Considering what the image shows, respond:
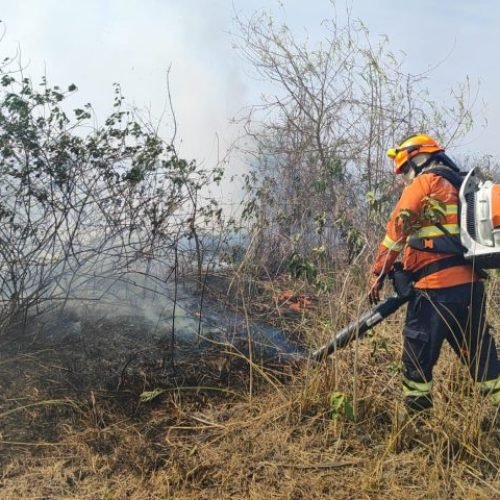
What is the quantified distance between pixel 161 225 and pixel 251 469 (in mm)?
2055

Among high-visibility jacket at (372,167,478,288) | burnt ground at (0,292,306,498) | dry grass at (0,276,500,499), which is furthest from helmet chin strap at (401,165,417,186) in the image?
burnt ground at (0,292,306,498)

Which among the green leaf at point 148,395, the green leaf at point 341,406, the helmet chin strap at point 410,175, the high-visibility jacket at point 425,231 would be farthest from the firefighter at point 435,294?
the green leaf at point 148,395

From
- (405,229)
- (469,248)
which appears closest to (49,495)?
(405,229)

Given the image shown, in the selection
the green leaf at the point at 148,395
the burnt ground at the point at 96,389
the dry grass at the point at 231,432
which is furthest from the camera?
the green leaf at the point at 148,395

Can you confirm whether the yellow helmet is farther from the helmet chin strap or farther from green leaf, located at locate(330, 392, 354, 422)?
green leaf, located at locate(330, 392, 354, 422)

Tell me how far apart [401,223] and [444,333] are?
695 millimetres

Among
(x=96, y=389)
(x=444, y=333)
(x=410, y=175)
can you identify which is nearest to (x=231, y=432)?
(x=96, y=389)

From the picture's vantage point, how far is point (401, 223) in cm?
297

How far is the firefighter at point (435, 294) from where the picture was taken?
Result: 3.07 m

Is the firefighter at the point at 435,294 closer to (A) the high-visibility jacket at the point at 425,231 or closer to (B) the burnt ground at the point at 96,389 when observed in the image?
(A) the high-visibility jacket at the point at 425,231

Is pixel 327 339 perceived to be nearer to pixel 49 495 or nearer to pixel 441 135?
pixel 49 495

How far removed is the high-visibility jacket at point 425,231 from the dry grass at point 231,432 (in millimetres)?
487

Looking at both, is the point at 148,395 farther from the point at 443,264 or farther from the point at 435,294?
the point at 443,264

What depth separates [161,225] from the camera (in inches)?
168
